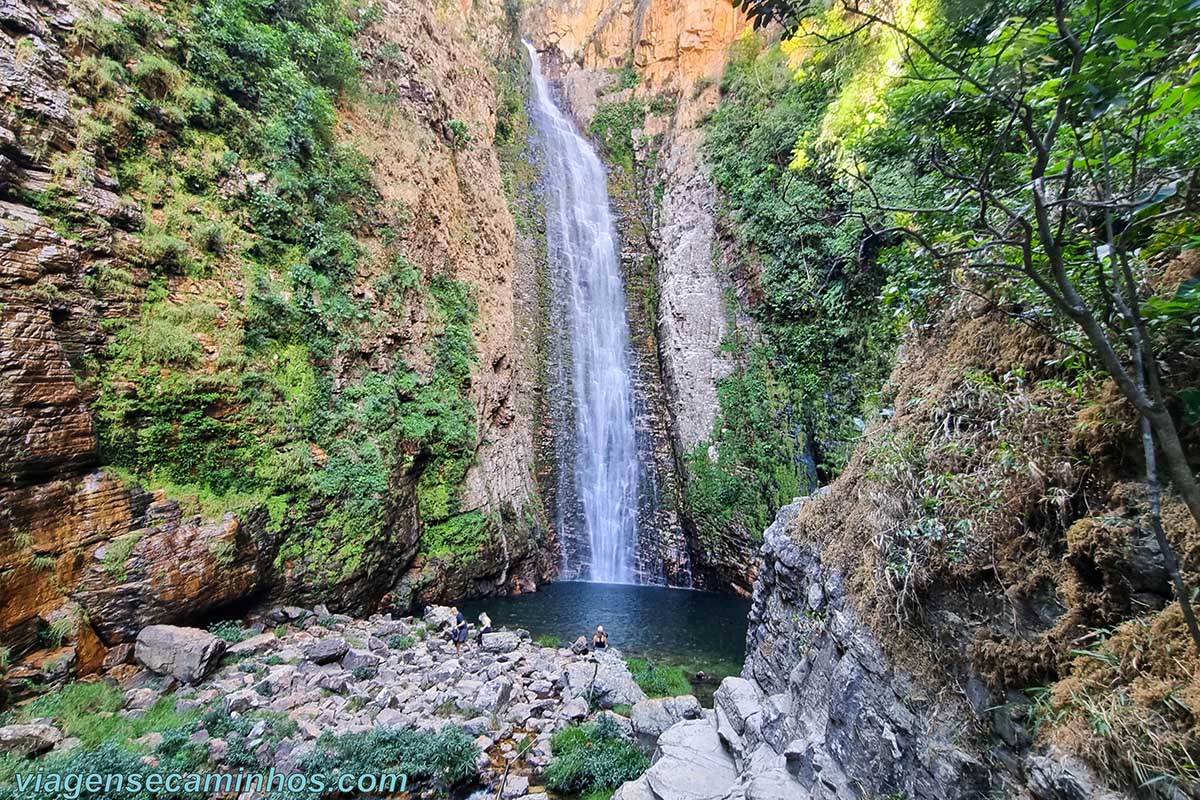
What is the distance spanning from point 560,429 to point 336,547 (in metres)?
8.05

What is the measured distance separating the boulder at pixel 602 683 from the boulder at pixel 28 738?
5.21 m

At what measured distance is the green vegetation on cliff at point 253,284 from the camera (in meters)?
6.66

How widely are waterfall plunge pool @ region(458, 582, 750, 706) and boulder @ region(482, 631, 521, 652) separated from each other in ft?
4.47

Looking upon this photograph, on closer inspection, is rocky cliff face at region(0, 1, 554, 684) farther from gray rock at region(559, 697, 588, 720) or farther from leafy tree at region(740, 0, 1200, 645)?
leafy tree at region(740, 0, 1200, 645)

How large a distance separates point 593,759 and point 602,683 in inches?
72.5

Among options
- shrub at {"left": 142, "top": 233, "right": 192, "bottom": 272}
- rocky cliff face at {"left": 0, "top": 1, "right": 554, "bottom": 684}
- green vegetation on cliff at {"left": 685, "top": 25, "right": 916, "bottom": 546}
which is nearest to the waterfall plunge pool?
rocky cliff face at {"left": 0, "top": 1, "right": 554, "bottom": 684}

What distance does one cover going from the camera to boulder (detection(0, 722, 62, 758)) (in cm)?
403

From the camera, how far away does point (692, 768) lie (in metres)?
4.18

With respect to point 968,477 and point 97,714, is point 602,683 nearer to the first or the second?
point 97,714

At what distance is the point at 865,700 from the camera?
10.6 feet

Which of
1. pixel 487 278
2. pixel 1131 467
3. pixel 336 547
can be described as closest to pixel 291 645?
pixel 336 547

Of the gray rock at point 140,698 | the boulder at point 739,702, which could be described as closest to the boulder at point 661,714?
the boulder at point 739,702

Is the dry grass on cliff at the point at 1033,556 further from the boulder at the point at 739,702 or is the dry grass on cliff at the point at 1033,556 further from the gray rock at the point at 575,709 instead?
the gray rock at the point at 575,709

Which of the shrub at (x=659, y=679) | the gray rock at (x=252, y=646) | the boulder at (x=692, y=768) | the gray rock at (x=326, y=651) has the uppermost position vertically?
the gray rock at (x=252, y=646)
